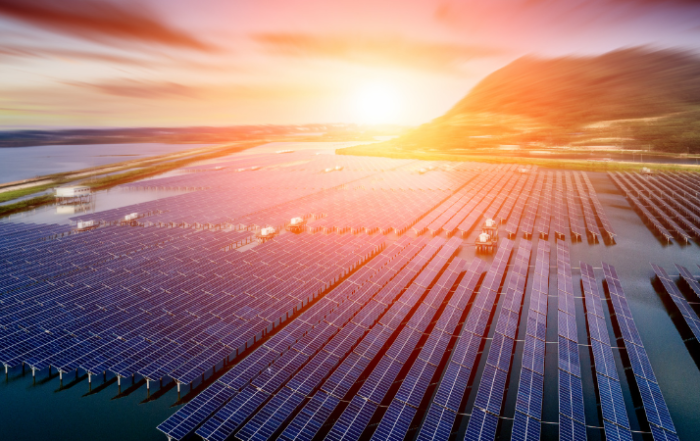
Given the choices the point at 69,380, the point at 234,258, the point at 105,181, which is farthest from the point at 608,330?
the point at 105,181

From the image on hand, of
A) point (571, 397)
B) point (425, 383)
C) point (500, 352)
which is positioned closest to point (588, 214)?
point (500, 352)

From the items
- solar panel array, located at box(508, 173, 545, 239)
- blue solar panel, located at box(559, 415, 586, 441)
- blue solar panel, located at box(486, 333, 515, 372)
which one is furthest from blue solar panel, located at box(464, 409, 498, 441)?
solar panel array, located at box(508, 173, 545, 239)

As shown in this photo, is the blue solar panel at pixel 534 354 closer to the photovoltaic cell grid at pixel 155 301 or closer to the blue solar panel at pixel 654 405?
the blue solar panel at pixel 654 405

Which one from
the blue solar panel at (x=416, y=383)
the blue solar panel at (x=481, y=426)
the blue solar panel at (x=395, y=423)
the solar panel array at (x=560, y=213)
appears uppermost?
the solar panel array at (x=560, y=213)

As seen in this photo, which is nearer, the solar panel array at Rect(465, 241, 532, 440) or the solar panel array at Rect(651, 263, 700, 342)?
the solar panel array at Rect(465, 241, 532, 440)

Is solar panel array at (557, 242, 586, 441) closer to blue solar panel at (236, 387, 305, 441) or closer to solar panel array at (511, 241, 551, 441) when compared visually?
solar panel array at (511, 241, 551, 441)

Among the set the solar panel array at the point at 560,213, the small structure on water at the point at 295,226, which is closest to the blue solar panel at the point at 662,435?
the solar panel array at the point at 560,213

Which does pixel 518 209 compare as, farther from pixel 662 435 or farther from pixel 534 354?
pixel 662 435
